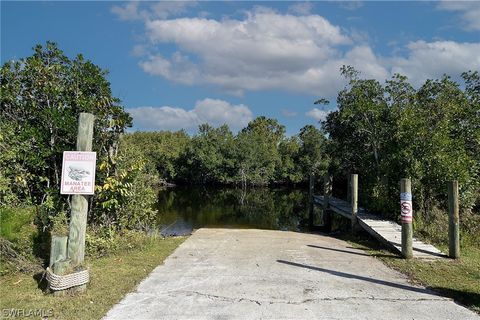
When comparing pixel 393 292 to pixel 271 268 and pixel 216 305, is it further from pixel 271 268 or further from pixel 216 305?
pixel 216 305

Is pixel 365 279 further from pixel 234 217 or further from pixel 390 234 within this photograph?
pixel 234 217

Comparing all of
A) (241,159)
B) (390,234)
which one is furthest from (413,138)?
(241,159)

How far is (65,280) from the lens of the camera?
526cm

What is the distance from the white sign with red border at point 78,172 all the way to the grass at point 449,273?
16.8 feet

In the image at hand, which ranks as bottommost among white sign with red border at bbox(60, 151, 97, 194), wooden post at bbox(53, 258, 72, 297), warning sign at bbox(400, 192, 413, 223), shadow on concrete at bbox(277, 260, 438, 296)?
shadow on concrete at bbox(277, 260, 438, 296)

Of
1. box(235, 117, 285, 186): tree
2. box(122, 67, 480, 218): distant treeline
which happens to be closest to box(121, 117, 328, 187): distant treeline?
box(235, 117, 285, 186): tree

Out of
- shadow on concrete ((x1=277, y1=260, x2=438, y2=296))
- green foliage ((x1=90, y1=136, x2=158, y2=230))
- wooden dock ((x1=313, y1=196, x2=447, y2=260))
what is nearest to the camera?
shadow on concrete ((x1=277, y1=260, x2=438, y2=296))

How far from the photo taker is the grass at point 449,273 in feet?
18.6

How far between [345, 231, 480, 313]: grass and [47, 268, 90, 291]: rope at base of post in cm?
489

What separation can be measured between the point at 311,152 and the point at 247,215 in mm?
27646

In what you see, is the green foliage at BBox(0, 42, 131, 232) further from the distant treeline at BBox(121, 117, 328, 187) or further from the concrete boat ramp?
the distant treeline at BBox(121, 117, 328, 187)

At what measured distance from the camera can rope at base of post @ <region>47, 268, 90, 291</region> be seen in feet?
17.2

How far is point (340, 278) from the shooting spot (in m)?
6.37

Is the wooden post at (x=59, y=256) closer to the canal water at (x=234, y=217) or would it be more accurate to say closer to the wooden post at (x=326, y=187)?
the canal water at (x=234, y=217)
